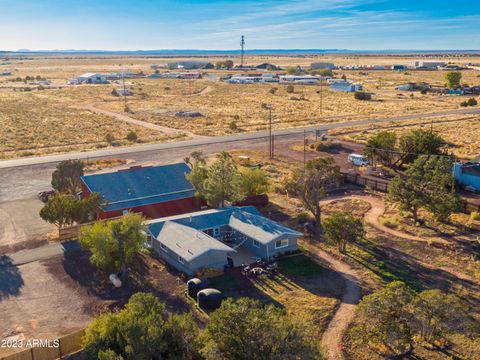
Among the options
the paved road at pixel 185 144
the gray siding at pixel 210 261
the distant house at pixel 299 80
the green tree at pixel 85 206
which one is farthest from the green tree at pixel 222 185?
the distant house at pixel 299 80

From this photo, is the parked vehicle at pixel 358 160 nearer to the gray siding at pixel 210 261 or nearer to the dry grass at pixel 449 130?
the dry grass at pixel 449 130

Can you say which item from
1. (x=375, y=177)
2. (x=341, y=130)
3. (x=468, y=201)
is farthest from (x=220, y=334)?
(x=341, y=130)

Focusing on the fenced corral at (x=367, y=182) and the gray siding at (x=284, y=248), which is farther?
the fenced corral at (x=367, y=182)

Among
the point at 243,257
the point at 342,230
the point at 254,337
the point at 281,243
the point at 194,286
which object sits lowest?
the point at 243,257

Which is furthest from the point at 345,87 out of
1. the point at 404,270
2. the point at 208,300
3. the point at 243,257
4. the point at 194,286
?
the point at 208,300

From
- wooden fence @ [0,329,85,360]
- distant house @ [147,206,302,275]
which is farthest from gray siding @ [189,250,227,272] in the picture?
wooden fence @ [0,329,85,360]

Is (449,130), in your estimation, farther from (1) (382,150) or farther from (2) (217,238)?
(2) (217,238)

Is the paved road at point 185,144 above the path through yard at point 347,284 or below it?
above
